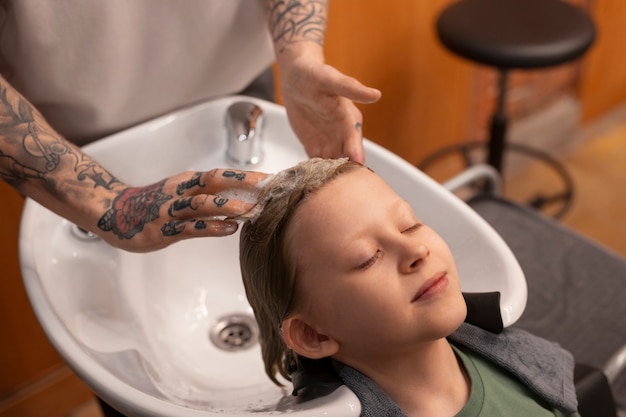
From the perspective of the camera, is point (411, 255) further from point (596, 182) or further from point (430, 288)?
point (596, 182)

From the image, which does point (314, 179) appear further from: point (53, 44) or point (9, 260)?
point (9, 260)

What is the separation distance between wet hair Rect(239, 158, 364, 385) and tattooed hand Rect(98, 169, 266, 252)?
0.02m

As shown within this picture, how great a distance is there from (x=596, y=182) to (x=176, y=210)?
2.26m

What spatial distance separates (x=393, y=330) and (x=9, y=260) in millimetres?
1167

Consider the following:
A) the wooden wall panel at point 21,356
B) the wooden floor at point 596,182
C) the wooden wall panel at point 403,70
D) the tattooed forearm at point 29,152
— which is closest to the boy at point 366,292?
the tattooed forearm at point 29,152

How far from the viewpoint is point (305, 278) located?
Result: 0.86 m

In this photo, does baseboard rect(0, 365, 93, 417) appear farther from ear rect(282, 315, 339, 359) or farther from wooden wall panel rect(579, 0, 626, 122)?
wooden wall panel rect(579, 0, 626, 122)

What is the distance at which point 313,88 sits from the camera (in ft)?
3.48

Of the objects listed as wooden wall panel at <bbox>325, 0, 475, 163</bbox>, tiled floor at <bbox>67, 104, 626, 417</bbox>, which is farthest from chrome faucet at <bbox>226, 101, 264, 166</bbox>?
tiled floor at <bbox>67, 104, 626, 417</bbox>

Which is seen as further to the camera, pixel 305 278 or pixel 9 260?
pixel 9 260

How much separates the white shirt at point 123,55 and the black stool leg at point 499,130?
1144 millimetres

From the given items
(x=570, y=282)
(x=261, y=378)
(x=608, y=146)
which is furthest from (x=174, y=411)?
(x=608, y=146)

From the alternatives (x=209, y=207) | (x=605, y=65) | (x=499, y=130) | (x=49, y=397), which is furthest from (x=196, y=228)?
(x=605, y=65)

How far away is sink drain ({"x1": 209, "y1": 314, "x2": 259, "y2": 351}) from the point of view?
116cm
